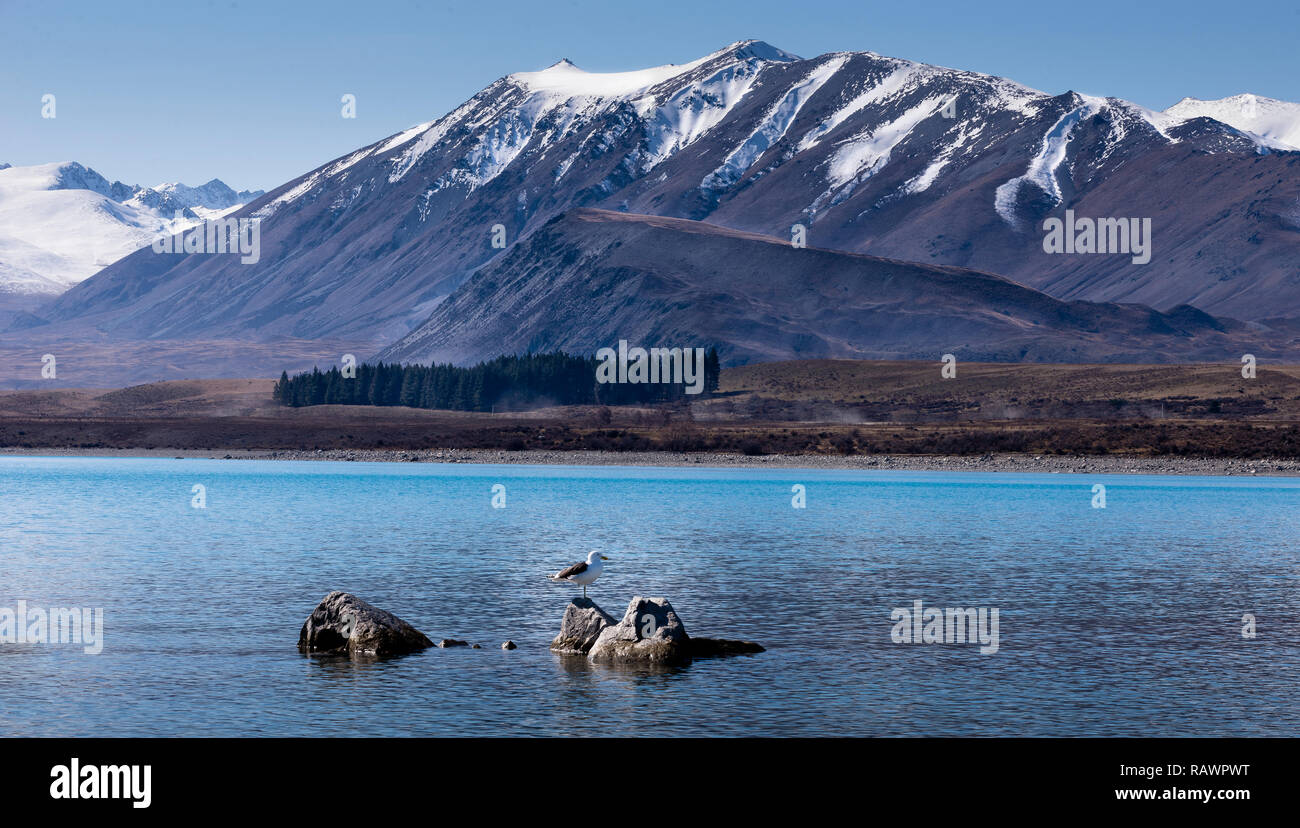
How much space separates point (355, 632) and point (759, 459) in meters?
123

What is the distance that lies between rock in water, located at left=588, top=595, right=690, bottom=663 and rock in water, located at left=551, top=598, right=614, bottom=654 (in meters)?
0.41

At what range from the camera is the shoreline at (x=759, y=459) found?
430 feet

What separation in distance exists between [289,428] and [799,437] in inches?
2958

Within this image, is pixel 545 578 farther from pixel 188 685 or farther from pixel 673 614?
pixel 188 685

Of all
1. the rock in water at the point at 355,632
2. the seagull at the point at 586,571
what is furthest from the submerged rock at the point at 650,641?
the rock in water at the point at 355,632

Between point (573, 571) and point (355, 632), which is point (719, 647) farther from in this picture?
point (355, 632)

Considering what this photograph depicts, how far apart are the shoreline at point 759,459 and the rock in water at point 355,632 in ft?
356

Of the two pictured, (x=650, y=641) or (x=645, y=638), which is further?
(x=645, y=638)

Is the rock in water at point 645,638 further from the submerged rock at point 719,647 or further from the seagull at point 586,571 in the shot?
the seagull at point 586,571

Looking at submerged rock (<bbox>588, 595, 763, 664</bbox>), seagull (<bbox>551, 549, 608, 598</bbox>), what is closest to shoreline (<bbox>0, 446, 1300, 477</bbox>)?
seagull (<bbox>551, 549, 608, 598</bbox>)

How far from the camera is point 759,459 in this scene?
15525cm

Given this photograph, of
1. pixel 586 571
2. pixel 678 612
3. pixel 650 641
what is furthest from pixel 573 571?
pixel 678 612
